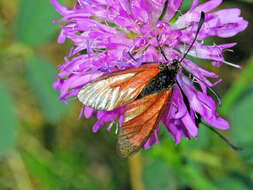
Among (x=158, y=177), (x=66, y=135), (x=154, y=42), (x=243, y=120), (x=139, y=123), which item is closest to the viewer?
(x=139, y=123)

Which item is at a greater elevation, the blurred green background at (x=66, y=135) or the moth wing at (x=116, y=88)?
the moth wing at (x=116, y=88)

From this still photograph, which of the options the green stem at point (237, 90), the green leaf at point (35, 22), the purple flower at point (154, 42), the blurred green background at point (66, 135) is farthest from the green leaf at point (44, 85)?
the green stem at point (237, 90)

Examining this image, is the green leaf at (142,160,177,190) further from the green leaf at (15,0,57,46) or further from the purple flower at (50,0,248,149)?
the green leaf at (15,0,57,46)

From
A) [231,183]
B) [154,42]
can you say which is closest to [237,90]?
[231,183]

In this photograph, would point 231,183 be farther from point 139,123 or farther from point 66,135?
point 66,135

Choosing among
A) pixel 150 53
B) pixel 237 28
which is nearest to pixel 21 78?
pixel 150 53

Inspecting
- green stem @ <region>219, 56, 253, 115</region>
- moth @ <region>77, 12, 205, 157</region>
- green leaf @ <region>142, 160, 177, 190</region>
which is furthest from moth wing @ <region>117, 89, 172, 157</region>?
green leaf @ <region>142, 160, 177, 190</region>

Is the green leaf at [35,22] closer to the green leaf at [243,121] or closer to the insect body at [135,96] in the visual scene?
the insect body at [135,96]

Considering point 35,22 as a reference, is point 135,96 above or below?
below
